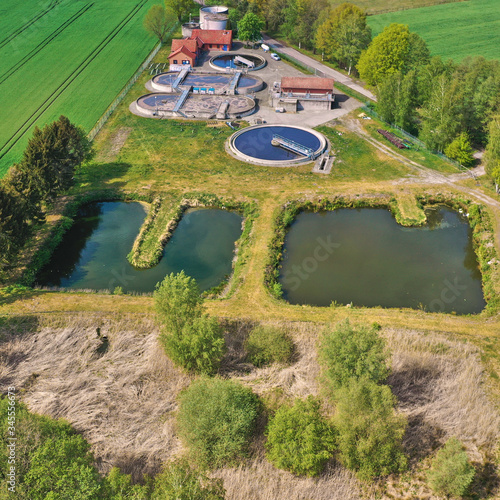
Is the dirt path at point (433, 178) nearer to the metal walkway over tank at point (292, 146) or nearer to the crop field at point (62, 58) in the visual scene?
the metal walkway over tank at point (292, 146)

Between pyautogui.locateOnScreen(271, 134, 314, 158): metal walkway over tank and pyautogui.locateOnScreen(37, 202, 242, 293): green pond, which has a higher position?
pyautogui.locateOnScreen(271, 134, 314, 158): metal walkway over tank

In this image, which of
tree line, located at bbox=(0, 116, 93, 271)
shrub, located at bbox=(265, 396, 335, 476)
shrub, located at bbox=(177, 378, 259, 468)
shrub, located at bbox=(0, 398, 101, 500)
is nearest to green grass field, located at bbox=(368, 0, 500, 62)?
tree line, located at bbox=(0, 116, 93, 271)

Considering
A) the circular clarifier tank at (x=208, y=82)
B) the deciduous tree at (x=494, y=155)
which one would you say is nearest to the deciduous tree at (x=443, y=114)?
the deciduous tree at (x=494, y=155)

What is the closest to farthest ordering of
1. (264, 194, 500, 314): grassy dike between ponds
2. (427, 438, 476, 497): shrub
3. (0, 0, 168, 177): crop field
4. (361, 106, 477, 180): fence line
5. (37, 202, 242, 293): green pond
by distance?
(427, 438, 476, 497): shrub, (264, 194, 500, 314): grassy dike between ponds, (37, 202, 242, 293): green pond, (361, 106, 477, 180): fence line, (0, 0, 168, 177): crop field

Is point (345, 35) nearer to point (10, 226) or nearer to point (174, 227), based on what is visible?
point (174, 227)

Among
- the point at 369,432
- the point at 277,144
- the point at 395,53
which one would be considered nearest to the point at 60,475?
the point at 369,432

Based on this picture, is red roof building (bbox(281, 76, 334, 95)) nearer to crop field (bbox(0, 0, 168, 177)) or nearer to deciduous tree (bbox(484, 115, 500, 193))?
deciduous tree (bbox(484, 115, 500, 193))

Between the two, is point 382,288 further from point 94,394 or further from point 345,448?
point 94,394
